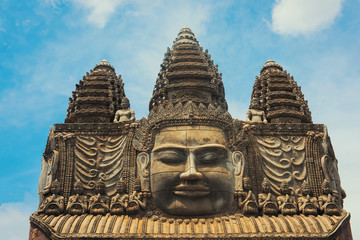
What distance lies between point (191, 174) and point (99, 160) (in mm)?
4137

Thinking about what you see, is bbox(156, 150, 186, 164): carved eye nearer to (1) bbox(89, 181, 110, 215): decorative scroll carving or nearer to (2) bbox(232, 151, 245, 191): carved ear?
(2) bbox(232, 151, 245, 191): carved ear

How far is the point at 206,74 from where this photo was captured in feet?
65.5

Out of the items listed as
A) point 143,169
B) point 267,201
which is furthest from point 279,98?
point 143,169

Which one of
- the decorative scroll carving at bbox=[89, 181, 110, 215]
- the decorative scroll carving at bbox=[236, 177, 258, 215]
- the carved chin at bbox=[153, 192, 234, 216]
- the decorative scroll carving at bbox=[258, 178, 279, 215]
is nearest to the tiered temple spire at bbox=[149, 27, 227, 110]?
the decorative scroll carving at bbox=[236, 177, 258, 215]

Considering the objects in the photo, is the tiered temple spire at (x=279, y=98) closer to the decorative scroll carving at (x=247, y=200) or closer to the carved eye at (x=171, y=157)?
the decorative scroll carving at (x=247, y=200)

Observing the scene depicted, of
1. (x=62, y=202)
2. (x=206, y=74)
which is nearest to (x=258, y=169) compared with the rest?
Result: (x=206, y=74)

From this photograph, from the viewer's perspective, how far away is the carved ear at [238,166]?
56.6ft

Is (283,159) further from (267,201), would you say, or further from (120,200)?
(120,200)

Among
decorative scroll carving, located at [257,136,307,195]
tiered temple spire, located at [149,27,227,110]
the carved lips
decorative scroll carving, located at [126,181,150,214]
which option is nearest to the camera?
the carved lips

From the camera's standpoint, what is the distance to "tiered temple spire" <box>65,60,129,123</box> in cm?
2083

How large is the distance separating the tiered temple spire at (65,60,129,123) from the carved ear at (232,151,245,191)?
650cm

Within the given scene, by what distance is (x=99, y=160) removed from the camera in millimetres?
18234

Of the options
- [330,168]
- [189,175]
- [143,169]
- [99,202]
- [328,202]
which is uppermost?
[330,168]

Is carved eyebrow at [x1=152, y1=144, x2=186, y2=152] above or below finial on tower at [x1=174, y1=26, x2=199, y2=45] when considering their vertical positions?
below
